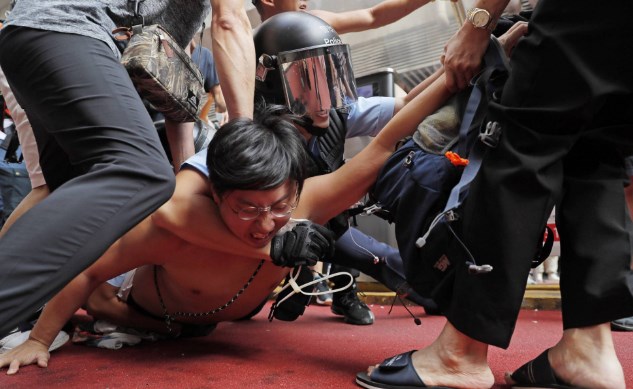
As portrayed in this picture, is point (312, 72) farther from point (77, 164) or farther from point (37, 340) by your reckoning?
point (37, 340)

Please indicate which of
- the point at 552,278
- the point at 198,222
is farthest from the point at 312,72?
the point at 552,278

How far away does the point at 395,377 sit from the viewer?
1215 millimetres

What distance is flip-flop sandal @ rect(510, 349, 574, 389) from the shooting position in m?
1.09

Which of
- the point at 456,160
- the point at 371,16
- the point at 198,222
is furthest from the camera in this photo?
the point at 371,16

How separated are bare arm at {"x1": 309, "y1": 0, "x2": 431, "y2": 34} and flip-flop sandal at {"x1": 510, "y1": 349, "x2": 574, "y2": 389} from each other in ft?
6.21

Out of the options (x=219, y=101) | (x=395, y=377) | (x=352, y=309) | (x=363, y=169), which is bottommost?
(x=352, y=309)

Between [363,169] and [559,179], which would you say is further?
[363,169]

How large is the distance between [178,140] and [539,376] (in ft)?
4.32

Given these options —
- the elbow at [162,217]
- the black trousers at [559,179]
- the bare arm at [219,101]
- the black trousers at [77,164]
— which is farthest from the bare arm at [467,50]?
the bare arm at [219,101]

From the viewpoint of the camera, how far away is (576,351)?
1083mm

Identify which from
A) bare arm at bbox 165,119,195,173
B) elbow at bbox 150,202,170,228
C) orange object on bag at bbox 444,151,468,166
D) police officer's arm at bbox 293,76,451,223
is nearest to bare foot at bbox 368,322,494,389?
orange object on bag at bbox 444,151,468,166

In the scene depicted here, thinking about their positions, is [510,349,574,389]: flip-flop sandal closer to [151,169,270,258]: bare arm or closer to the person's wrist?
[151,169,270,258]: bare arm

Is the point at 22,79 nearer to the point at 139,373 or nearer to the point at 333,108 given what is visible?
the point at 139,373

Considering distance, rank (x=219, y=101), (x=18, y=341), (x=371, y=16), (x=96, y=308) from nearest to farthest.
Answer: (x=18, y=341)
(x=96, y=308)
(x=371, y=16)
(x=219, y=101)
